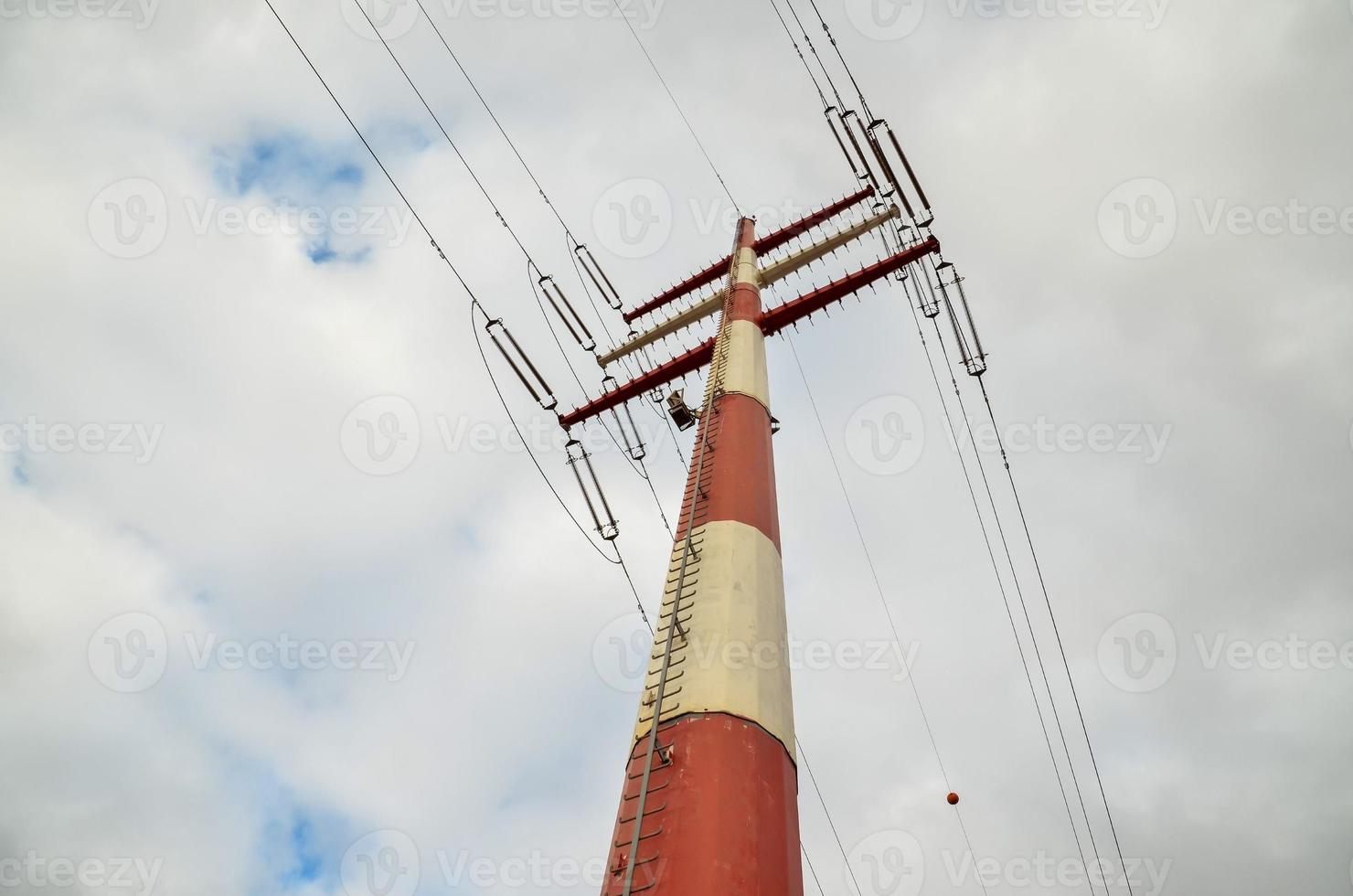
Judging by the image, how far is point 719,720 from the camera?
628 cm

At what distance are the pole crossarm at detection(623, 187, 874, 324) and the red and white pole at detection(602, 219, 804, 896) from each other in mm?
9873

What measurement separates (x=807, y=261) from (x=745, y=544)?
10.5m

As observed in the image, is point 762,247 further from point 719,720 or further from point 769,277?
point 719,720

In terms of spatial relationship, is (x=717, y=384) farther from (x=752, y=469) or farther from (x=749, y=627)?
(x=749, y=627)

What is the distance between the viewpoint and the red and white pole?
17.1ft

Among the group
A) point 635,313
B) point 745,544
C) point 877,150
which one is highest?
point 635,313

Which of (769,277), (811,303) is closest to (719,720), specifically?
(811,303)

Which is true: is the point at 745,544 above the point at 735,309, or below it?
below

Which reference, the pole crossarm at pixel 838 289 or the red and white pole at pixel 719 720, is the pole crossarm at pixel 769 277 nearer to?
the pole crossarm at pixel 838 289

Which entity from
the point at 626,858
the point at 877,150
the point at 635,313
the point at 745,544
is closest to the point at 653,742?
the point at 626,858

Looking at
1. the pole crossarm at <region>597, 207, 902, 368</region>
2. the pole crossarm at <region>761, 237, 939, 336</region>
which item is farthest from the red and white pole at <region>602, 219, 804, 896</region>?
the pole crossarm at <region>597, 207, 902, 368</region>

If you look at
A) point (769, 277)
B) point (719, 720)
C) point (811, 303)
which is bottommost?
point (719, 720)

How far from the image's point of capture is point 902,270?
15211 millimetres

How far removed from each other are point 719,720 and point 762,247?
1432cm
